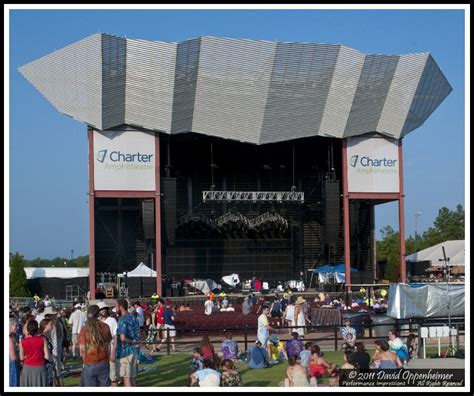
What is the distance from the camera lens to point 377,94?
4231 centimetres

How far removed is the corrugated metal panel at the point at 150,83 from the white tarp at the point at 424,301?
22225mm

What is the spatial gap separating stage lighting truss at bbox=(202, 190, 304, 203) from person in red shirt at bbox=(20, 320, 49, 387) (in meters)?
33.5

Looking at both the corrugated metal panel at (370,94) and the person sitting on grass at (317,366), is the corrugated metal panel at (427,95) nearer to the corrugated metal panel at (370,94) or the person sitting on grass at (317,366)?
the corrugated metal panel at (370,94)

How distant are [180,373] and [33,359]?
546 centimetres

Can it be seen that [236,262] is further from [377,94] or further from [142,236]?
[377,94]

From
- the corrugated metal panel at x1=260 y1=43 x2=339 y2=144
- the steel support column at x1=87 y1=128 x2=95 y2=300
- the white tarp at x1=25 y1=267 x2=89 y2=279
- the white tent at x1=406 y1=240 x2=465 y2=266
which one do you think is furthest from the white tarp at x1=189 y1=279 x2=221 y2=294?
the white tent at x1=406 y1=240 x2=465 y2=266

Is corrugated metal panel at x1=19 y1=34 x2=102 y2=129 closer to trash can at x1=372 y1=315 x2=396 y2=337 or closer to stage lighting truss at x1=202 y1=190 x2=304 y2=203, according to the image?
stage lighting truss at x1=202 y1=190 x2=304 y2=203

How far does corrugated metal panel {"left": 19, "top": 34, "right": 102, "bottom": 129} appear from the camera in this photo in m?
39.7

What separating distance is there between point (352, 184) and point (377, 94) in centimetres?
501

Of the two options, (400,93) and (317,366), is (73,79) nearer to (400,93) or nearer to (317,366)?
(400,93)

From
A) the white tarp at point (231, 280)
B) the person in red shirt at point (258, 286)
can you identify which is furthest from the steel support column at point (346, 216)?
the white tarp at point (231, 280)

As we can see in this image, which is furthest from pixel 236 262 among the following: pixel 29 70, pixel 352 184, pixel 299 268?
pixel 29 70

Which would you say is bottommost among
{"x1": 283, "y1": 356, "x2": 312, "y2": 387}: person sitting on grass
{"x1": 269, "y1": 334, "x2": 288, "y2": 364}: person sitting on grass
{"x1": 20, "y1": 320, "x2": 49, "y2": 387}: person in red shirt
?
{"x1": 269, "y1": 334, "x2": 288, "y2": 364}: person sitting on grass

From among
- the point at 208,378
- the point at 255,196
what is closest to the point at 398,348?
the point at 208,378
